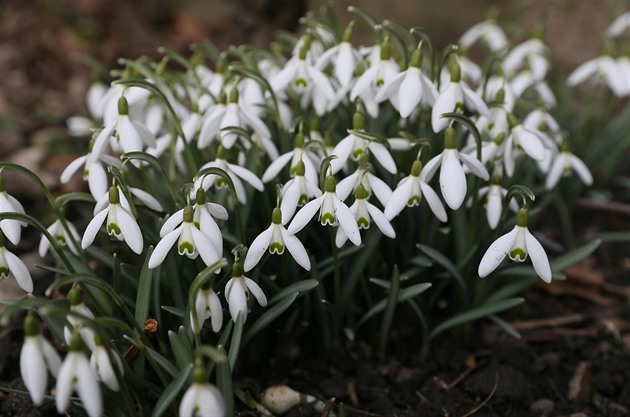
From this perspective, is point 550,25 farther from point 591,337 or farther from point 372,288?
point 372,288

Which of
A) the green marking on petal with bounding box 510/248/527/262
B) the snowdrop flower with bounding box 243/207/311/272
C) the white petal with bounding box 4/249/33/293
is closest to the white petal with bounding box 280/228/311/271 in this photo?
the snowdrop flower with bounding box 243/207/311/272

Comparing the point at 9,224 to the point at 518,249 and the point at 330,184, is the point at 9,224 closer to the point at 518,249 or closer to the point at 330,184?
the point at 330,184

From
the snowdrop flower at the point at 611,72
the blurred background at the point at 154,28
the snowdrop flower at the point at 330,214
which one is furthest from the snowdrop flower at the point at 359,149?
the blurred background at the point at 154,28

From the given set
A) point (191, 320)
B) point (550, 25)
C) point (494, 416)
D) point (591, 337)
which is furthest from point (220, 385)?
point (550, 25)

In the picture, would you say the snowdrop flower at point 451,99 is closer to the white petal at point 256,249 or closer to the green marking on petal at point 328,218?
the green marking on petal at point 328,218

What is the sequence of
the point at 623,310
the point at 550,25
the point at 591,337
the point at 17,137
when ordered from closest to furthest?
the point at 591,337 → the point at 623,310 → the point at 17,137 → the point at 550,25

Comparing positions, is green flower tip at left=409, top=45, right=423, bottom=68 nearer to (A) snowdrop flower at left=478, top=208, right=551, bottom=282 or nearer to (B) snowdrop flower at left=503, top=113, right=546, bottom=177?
(B) snowdrop flower at left=503, top=113, right=546, bottom=177
